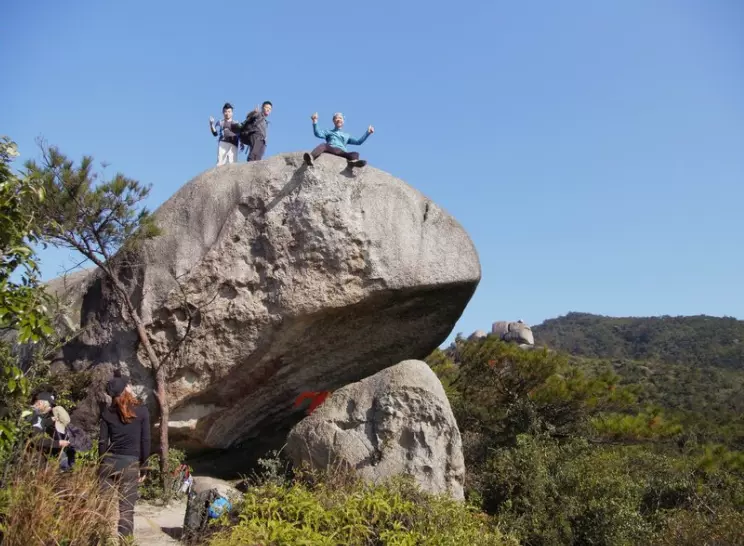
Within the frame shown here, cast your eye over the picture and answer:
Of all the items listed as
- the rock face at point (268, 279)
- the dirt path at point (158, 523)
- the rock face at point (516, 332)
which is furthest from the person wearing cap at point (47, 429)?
the rock face at point (516, 332)

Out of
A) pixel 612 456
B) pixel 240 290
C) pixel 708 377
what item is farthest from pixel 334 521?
pixel 708 377

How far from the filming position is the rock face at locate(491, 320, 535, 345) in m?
28.5

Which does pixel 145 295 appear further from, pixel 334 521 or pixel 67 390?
pixel 334 521

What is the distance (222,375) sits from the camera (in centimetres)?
823

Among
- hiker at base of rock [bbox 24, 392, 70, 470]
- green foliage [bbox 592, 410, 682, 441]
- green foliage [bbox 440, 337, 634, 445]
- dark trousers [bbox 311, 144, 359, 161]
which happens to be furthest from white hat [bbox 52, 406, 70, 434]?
green foliage [bbox 592, 410, 682, 441]

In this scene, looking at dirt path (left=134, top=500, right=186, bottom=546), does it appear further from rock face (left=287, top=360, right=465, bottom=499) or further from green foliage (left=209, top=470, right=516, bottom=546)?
rock face (left=287, top=360, right=465, bottom=499)

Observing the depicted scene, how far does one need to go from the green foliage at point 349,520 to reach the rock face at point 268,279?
3.02 metres

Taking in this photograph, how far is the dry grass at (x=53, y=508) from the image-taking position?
409 centimetres

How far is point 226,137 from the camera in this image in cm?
948

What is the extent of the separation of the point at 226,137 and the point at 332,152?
2052mm

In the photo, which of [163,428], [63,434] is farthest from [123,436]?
[163,428]

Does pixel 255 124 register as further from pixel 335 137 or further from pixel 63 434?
pixel 63 434

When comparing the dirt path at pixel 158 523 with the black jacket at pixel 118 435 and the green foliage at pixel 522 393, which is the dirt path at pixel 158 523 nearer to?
the black jacket at pixel 118 435

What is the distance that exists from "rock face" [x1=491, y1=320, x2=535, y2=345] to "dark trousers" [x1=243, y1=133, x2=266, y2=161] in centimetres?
2066
